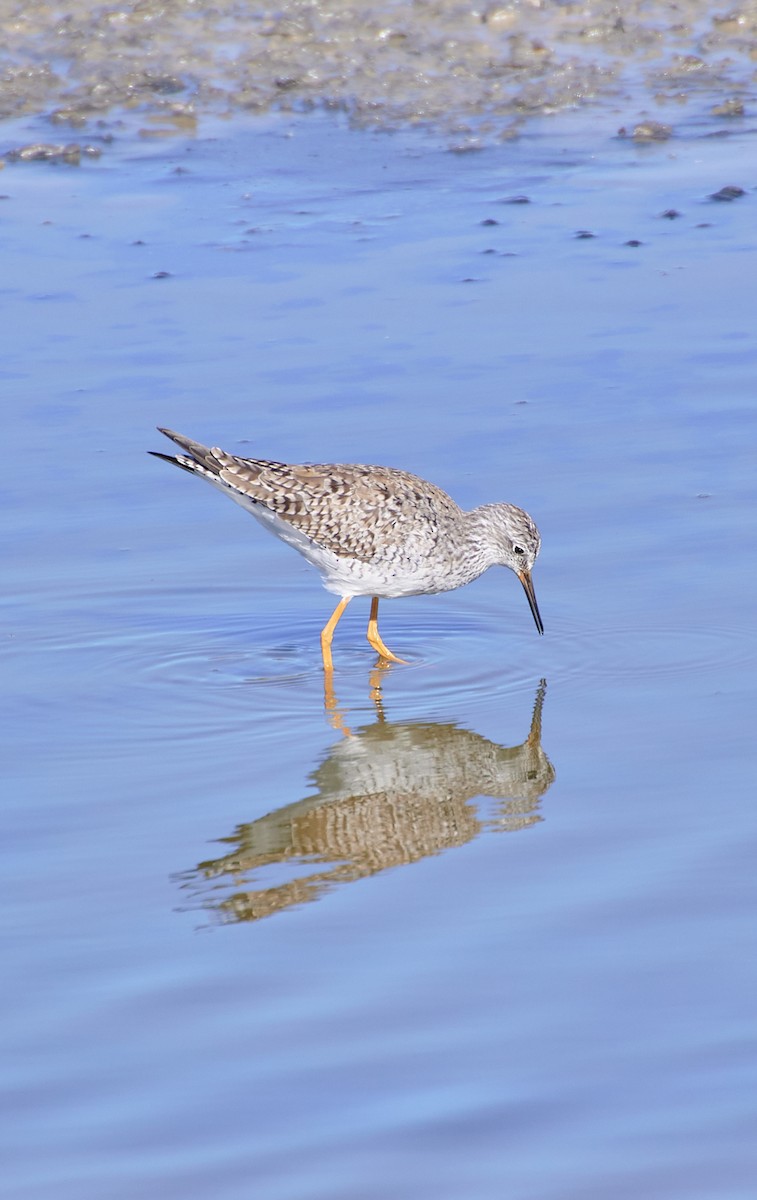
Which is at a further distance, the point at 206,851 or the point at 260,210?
the point at 260,210

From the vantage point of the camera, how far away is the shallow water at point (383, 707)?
4664mm

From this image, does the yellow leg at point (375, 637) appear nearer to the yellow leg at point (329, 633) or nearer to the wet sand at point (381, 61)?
the yellow leg at point (329, 633)

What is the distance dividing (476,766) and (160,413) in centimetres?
420

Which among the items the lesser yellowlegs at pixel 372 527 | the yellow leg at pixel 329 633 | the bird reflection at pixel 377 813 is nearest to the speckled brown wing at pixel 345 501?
the lesser yellowlegs at pixel 372 527

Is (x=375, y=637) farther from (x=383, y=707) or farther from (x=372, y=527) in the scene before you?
(x=383, y=707)

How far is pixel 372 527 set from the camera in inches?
341

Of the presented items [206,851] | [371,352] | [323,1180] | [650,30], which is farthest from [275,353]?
[650,30]

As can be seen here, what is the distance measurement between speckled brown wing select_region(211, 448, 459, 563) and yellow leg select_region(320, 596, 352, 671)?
28 cm

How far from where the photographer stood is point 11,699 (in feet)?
24.8

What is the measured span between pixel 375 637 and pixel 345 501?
692 millimetres

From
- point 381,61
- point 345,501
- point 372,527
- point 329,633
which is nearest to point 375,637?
point 329,633

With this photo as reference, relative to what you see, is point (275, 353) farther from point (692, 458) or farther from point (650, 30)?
point (650, 30)

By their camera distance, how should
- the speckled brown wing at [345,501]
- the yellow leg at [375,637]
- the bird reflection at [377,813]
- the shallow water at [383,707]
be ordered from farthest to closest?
the speckled brown wing at [345,501]
the yellow leg at [375,637]
the bird reflection at [377,813]
the shallow water at [383,707]

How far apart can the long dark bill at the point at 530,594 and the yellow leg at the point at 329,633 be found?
0.88m
